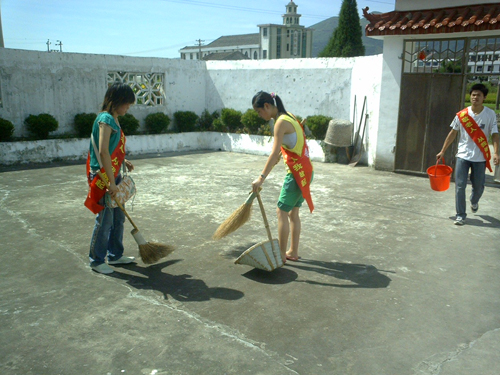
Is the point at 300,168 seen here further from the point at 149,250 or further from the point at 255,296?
the point at 149,250

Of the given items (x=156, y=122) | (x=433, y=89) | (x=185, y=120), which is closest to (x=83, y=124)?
(x=156, y=122)

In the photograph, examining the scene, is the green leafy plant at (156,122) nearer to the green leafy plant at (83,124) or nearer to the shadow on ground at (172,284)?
the green leafy plant at (83,124)

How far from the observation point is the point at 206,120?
13797 millimetres

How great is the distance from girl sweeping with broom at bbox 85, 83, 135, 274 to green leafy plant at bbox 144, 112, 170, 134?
8.66 metres

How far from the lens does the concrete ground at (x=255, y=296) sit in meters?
2.81

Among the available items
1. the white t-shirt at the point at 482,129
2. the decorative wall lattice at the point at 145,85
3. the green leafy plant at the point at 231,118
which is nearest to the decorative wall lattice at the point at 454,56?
the white t-shirt at the point at 482,129

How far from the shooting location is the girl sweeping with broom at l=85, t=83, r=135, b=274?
387cm

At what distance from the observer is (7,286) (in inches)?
151

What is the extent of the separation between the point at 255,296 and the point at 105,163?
174cm

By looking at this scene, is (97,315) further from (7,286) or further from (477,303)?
(477,303)

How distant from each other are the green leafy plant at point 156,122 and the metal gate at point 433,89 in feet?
21.9

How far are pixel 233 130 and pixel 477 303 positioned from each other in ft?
32.8

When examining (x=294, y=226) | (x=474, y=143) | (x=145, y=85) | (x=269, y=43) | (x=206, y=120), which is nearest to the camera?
(x=294, y=226)

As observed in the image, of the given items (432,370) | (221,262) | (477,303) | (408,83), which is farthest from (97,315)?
(408,83)
